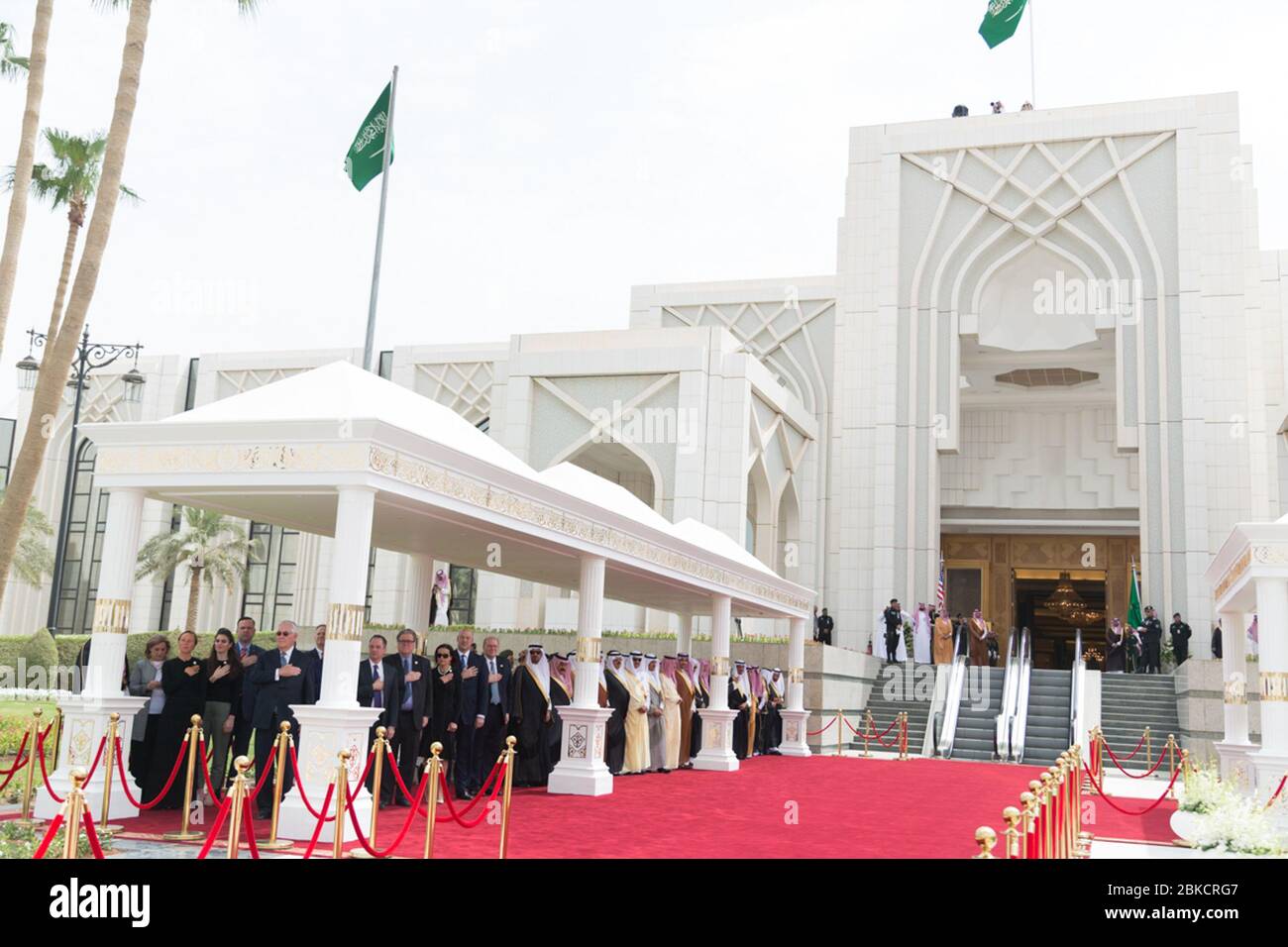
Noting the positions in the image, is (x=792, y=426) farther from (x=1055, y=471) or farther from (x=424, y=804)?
(x=424, y=804)

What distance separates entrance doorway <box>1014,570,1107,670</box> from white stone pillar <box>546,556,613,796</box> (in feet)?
85.1

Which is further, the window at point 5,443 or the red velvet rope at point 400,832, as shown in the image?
the window at point 5,443

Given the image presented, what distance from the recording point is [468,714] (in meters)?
11.7

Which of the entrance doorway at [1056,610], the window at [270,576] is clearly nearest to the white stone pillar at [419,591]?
the entrance doorway at [1056,610]

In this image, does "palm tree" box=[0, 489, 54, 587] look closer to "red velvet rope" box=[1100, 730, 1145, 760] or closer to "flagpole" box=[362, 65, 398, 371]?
"flagpole" box=[362, 65, 398, 371]

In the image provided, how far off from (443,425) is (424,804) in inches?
134

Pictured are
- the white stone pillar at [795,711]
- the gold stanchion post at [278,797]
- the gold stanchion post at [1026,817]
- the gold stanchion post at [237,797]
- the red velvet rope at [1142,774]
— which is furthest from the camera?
the white stone pillar at [795,711]

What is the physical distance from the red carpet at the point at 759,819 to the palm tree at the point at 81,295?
4.18 meters

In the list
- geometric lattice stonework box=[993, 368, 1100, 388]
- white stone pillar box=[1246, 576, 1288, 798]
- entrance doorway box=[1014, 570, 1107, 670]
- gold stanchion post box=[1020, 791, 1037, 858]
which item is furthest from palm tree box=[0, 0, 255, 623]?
entrance doorway box=[1014, 570, 1107, 670]

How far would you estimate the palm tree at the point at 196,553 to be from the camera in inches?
1455

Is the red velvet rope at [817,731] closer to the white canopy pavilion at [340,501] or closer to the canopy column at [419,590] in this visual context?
the white canopy pavilion at [340,501]

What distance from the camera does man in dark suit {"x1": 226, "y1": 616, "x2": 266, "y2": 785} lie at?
9.85m

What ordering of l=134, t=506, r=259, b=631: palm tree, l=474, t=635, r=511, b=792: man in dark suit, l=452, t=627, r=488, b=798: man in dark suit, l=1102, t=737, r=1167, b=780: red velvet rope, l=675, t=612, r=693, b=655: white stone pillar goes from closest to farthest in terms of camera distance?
l=452, t=627, r=488, b=798: man in dark suit < l=474, t=635, r=511, b=792: man in dark suit < l=1102, t=737, r=1167, b=780: red velvet rope < l=675, t=612, r=693, b=655: white stone pillar < l=134, t=506, r=259, b=631: palm tree
